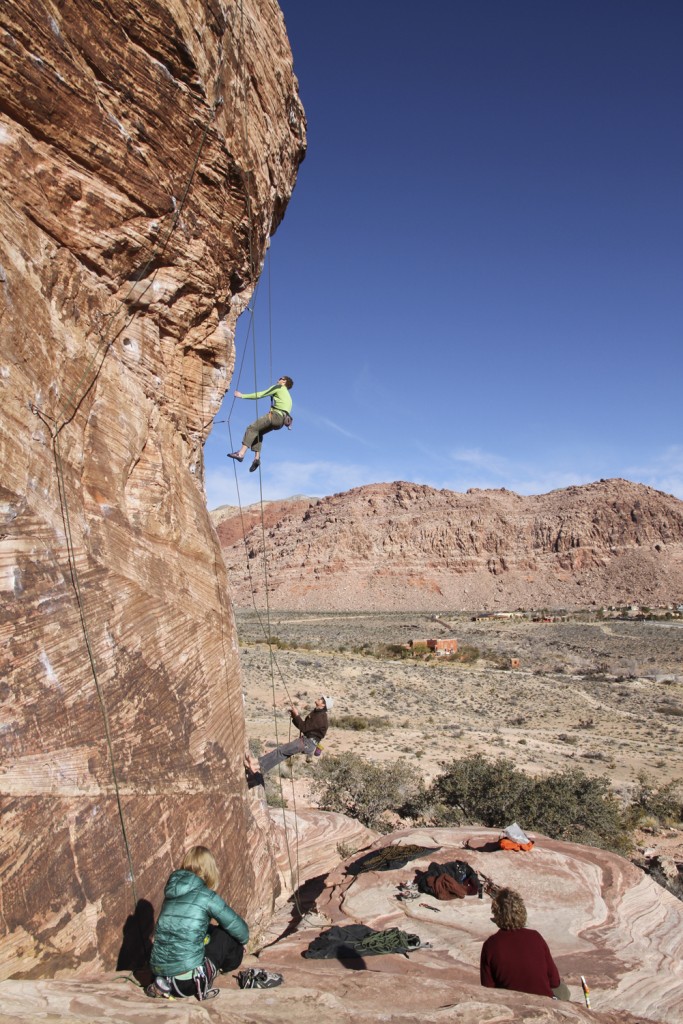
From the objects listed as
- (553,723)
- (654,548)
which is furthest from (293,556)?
(553,723)

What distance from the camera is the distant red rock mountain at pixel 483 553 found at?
81188mm

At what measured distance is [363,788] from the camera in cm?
1184

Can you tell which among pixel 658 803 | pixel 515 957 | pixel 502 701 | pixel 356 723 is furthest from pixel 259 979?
pixel 502 701

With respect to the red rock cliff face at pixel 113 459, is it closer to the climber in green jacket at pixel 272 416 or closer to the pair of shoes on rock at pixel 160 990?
the pair of shoes on rock at pixel 160 990

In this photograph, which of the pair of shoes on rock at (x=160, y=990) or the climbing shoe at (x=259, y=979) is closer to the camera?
the pair of shoes on rock at (x=160, y=990)

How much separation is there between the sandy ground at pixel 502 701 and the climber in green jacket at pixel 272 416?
2.75 meters

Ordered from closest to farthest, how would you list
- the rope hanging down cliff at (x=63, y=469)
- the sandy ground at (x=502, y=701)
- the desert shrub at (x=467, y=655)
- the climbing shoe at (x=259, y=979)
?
the climbing shoe at (x=259, y=979)
the rope hanging down cliff at (x=63, y=469)
the sandy ground at (x=502, y=701)
the desert shrub at (x=467, y=655)

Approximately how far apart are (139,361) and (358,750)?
12742 millimetres

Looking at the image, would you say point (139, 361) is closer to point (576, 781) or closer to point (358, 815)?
point (358, 815)

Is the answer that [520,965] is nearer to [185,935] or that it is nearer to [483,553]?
[185,935]

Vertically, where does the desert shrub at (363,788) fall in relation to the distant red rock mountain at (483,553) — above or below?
below

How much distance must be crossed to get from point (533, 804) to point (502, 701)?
1383cm

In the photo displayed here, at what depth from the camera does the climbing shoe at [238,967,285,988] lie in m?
3.78

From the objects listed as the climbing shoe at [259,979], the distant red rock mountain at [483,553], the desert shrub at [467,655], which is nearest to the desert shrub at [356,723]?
the climbing shoe at [259,979]
